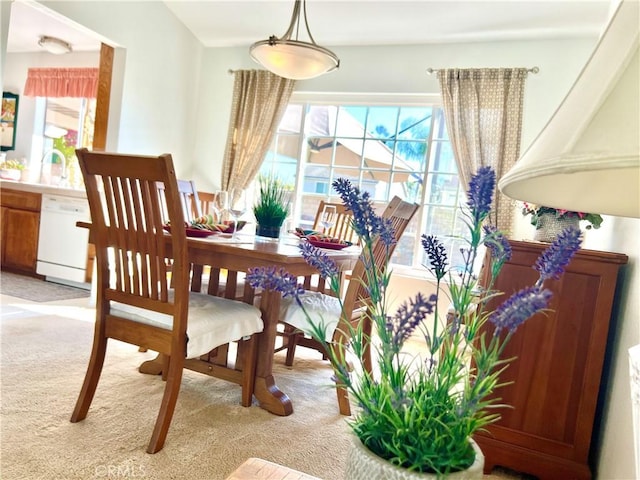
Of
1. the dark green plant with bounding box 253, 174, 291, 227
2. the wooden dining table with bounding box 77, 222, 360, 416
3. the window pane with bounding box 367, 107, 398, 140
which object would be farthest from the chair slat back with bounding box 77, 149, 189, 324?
the window pane with bounding box 367, 107, 398, 140

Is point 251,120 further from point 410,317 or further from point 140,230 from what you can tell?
point 410,317

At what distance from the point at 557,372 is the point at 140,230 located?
1614 millimetres

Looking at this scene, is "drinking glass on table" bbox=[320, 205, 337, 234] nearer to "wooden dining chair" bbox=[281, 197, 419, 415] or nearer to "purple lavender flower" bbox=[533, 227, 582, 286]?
"wooden dining chair" bbox=[281, 197, 419, 415]

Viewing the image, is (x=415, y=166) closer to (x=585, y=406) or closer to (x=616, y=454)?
(x=585, y=406)

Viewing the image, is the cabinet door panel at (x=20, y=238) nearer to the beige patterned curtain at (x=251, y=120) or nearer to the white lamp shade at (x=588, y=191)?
the beige patterned curtain at (x=251, y=120)

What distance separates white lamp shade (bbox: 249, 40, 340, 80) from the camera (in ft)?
8.54

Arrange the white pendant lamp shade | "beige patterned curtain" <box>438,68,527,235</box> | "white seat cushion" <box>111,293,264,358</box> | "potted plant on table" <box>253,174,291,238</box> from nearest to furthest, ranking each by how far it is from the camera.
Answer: the white pendant lamp shade
"white seat cushion" <box>111,293,264,358</box>
"potted plant on table" <box>253,174,291,238</box>
"beige patterned curtain" <box>438,68,527,235</box>

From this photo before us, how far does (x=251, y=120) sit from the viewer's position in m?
4.41

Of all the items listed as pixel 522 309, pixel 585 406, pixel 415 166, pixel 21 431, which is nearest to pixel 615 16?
pixel 522 309

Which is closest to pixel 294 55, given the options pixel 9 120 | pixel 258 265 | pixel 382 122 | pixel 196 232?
pixel 196 232

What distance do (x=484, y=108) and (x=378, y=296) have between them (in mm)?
3413

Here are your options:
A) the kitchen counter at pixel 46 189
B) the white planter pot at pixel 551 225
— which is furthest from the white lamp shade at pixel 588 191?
the kitchen counter at pixel 46 189

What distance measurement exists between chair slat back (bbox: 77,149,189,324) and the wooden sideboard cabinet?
3.91ft

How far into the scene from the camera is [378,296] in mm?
583
